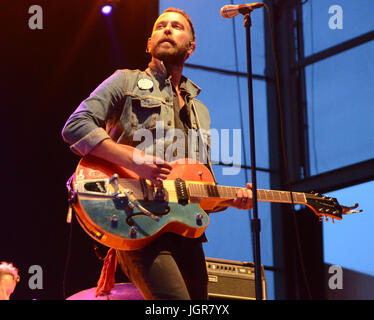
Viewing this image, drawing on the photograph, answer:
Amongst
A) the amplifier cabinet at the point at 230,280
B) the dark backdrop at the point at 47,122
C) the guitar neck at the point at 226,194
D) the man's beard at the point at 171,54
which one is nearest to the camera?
the guitar neck at the point at 226,194

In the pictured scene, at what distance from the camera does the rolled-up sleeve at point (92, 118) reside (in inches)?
116

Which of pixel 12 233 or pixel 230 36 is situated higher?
pixel 230 36

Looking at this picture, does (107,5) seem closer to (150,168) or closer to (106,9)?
(106,9)

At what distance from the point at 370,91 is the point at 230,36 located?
1724mm

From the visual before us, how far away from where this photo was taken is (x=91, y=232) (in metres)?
2.78

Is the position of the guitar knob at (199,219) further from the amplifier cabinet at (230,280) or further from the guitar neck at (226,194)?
the amplifier cabinet at (230,280)

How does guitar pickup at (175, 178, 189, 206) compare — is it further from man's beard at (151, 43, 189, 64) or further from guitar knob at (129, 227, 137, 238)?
man's beard at (151, 43, 189, 64)

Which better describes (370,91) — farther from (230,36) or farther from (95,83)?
(95,83)

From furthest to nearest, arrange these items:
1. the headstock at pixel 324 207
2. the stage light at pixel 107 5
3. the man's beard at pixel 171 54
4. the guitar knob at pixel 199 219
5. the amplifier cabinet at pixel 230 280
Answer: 1. the stage light at pixel 107 5
2. the amplifier cabinet at pixel 230 280
3. the headstock at pixel 324 207
4. the man's beard at pixel 171 54
5. the guitar knob at pixel 199 219

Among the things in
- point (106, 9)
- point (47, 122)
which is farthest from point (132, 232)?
point (106, 9)

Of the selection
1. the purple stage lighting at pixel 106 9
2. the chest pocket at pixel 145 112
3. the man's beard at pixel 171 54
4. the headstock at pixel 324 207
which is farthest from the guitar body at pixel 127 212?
the purple stage lighting at pixel 106 9

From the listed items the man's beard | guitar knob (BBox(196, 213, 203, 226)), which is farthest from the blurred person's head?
the man's beard

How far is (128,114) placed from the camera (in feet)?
10.5
